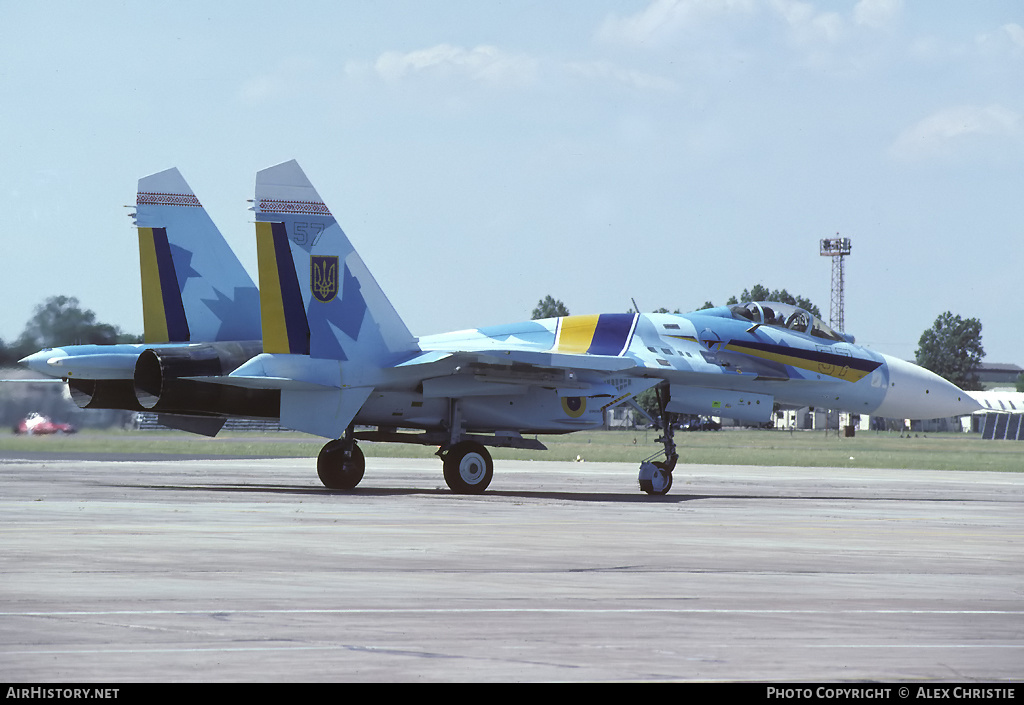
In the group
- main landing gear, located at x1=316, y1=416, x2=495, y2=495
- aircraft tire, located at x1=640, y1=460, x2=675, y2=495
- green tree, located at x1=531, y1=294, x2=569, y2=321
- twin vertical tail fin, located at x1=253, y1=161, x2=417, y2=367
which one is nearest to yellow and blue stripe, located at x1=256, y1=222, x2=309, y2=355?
twin vertical tail fin, located at x1=253, y1=161, x2=417, y2=367

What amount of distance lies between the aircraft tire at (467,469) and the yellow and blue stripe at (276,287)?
3.90 m

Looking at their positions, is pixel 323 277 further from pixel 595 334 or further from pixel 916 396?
pixel 916 396

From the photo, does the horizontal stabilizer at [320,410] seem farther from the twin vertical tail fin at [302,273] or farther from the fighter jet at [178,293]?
the fighter jet at [178,293]

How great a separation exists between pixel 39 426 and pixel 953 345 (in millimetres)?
165452

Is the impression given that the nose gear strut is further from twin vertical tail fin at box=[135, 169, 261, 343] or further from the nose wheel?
twin vertical tail fin at box=[135, 169, 261, 343]

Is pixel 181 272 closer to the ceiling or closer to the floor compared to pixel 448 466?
closer to the ceiling

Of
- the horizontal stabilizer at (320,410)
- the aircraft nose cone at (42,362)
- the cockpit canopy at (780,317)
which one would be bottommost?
the horizontal stabilizer at (320,410)

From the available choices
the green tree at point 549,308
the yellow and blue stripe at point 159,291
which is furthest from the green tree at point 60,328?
the green tree at point 549,308

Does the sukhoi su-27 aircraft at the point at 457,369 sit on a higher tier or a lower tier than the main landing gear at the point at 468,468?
higher

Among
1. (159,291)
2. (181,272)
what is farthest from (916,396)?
(159,291)

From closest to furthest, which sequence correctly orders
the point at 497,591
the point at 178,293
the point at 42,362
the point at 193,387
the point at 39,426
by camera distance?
the point at 497,591
the point at 193,387
the point at 42,362
the point at 178,293
the point at 39,426

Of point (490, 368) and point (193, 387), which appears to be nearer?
point (193, 387)

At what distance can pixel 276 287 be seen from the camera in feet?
77.8

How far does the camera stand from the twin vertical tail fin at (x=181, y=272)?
26.9 m
